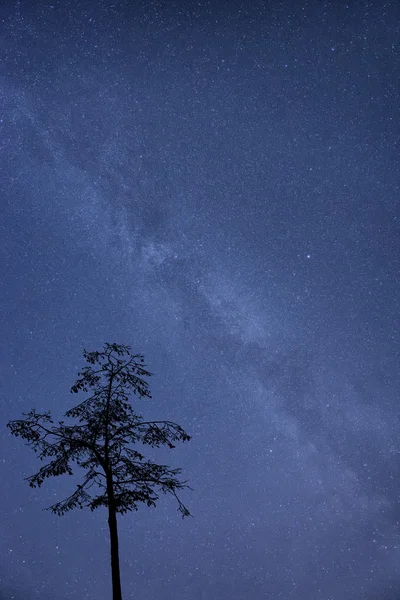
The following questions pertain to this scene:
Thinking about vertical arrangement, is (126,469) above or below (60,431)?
below

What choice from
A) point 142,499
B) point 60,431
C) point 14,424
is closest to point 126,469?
point 142,499

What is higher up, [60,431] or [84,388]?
[84,388]

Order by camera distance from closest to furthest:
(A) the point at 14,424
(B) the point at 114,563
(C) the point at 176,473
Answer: (B) the point at 114,563
(A) the point at 14,424
(C) the point at 176,473

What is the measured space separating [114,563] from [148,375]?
4392mm

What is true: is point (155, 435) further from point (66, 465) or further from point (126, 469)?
point (66, 465)

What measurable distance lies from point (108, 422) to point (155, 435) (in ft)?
4.26

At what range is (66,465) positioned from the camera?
12.5 m

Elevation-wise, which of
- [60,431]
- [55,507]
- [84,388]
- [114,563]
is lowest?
[114,563]

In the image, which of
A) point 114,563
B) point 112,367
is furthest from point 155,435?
point 114,563

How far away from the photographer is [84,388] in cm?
1312

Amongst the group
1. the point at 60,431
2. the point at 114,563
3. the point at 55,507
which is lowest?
the point at 114,563

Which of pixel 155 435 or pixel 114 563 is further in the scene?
pixel 155 435

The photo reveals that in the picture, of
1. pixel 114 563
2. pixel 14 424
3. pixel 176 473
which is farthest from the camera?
→ pixel 176 473

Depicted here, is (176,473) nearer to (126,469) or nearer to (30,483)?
(126,469)
